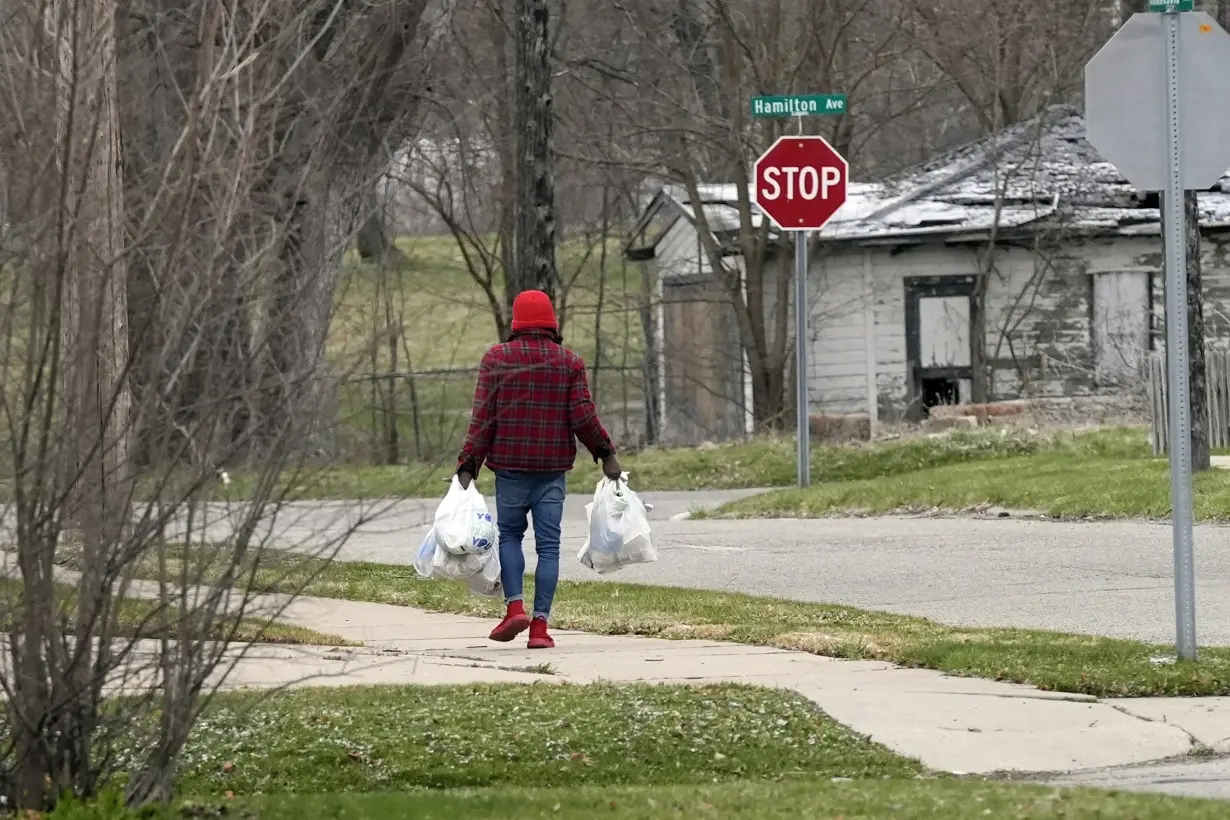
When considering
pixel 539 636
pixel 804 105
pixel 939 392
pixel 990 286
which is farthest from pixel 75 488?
pixel 939 392

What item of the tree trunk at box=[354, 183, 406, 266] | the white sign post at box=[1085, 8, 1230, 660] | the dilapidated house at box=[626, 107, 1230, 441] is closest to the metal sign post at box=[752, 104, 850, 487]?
the white sign post at box=[1085, 8, 1230, 660]

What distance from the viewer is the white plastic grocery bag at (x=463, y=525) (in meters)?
9.63

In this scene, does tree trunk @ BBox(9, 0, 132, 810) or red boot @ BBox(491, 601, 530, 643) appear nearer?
tree trunk @ BBox(9, 0, 132, 810)

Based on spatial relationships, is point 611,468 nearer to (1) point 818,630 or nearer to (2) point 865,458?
(1) point 818,630

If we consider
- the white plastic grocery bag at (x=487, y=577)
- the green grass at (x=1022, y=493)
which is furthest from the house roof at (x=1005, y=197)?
the white plastic grocery bag at (x=487, y=577)

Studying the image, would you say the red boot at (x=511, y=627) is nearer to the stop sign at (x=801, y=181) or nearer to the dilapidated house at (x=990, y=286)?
the stop sign at (x=801, y=181)

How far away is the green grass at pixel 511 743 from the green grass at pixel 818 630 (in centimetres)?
69

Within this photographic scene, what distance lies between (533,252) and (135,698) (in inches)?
479

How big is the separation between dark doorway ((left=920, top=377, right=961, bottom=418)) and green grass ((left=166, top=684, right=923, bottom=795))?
23175 millimetres

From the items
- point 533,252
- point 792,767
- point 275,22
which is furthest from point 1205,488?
point 275,22

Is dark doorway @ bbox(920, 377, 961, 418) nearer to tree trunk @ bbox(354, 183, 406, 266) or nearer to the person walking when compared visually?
the person walking

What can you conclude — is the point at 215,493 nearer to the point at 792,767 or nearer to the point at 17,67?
the point at 17,67

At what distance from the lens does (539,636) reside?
10008mm

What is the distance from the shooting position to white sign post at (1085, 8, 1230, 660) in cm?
861
